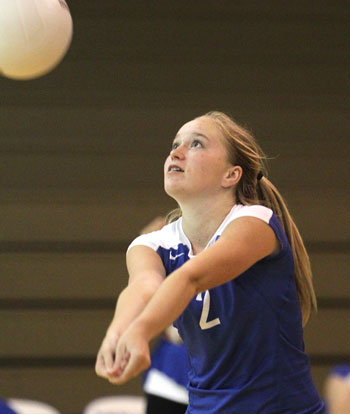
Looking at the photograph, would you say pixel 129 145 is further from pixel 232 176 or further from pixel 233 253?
pixel 233 253

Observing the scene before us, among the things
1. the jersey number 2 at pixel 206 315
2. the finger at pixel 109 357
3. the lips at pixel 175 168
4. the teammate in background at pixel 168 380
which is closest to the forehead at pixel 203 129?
the lips at pixel 175 168

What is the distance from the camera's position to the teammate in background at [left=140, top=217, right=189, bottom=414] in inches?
121

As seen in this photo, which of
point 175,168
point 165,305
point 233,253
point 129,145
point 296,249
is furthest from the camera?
point 129,145

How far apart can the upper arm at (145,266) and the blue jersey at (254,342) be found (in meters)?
0.12

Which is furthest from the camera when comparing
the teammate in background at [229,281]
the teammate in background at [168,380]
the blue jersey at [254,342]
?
the teammate in background at [168,380]

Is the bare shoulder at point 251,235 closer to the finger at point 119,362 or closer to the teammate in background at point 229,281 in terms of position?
the teammate in background at point 229,281

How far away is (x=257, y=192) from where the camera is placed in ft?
6.68

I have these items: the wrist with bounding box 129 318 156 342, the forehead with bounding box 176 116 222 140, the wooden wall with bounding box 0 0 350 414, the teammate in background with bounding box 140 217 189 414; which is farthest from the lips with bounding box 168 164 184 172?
the wooden wall with bounding box 0 0 350 414

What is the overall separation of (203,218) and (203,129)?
0.25 m

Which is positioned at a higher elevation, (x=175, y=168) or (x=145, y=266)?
(x=175, y=168)

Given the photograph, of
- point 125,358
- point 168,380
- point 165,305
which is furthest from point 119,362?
point 168,380

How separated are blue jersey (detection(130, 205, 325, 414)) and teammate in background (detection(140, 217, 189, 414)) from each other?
4.16 feet

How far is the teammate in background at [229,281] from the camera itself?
163cm

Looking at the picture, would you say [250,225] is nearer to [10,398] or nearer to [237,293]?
[237,293]
